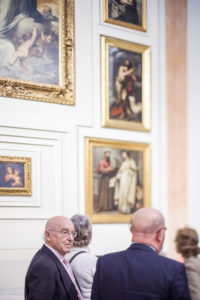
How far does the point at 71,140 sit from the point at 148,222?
4.65 metres

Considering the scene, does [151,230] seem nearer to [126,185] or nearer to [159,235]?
[159,235]

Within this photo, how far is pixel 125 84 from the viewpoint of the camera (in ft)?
29.1

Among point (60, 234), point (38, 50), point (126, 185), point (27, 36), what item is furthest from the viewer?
point (126, 185)

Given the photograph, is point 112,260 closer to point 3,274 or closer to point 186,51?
point 3,274

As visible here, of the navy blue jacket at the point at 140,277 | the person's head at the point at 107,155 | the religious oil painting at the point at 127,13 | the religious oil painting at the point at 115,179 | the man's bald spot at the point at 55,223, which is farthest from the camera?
the religious oil painting at the point at 127,13

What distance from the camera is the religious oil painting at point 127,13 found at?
28.4 ft

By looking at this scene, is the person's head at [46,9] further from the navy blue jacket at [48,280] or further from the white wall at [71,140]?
the navy blue jacket at [48,280]

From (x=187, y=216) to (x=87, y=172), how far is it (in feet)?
9.81

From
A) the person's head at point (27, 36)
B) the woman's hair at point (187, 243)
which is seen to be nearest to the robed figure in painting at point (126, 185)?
the person's head at point (27, 36)

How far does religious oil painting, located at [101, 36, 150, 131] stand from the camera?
8.58 metres

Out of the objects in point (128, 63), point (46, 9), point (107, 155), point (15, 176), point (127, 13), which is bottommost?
point (15, 176)

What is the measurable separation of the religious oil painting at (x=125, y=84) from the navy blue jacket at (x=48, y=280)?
4.20m

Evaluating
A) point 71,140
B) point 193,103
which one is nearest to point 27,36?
point 71,140

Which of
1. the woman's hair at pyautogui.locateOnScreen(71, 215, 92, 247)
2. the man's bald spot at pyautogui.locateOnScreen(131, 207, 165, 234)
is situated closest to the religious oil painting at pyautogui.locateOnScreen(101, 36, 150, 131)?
the woman's hair at pyautogui.locateOnScreen(71, 215, 92, 247)
